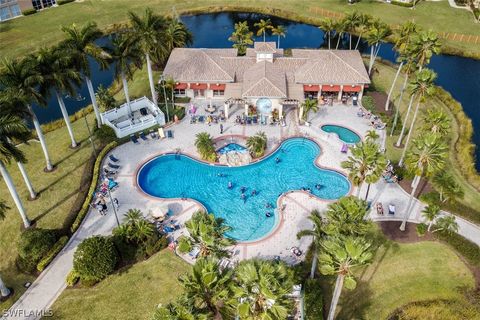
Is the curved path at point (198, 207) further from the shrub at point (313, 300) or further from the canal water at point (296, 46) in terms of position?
the canal water at point (296, 46)

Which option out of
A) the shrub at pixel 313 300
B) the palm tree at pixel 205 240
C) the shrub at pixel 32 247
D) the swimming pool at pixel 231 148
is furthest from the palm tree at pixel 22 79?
the shrub at pixel 313 300

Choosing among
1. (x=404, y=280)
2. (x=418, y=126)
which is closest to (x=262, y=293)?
(x=404, y=280)

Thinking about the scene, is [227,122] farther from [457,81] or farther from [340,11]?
[340,11]

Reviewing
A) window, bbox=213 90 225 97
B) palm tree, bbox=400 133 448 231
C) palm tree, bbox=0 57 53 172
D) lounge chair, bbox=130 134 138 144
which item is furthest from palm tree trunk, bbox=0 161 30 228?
palm tree, bbox=400 133 448 231

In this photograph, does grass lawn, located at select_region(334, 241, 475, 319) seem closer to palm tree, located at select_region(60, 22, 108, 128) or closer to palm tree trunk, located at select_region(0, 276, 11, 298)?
palm tree trunk, located at select_region(0, 276, 11, 298)

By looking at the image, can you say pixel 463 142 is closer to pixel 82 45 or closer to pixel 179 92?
pixel 179 92

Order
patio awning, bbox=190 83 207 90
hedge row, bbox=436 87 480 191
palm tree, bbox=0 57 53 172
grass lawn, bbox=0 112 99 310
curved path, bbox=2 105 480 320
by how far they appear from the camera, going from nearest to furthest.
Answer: curved path, bbox=2 105 480 320 < grass lawn, bbox=0 112 99 310 < palm tree, bbox=0 57 53 172 < hedge row, bbox=436 87 480 191 < patio awning, bbox=190 83 207 90
